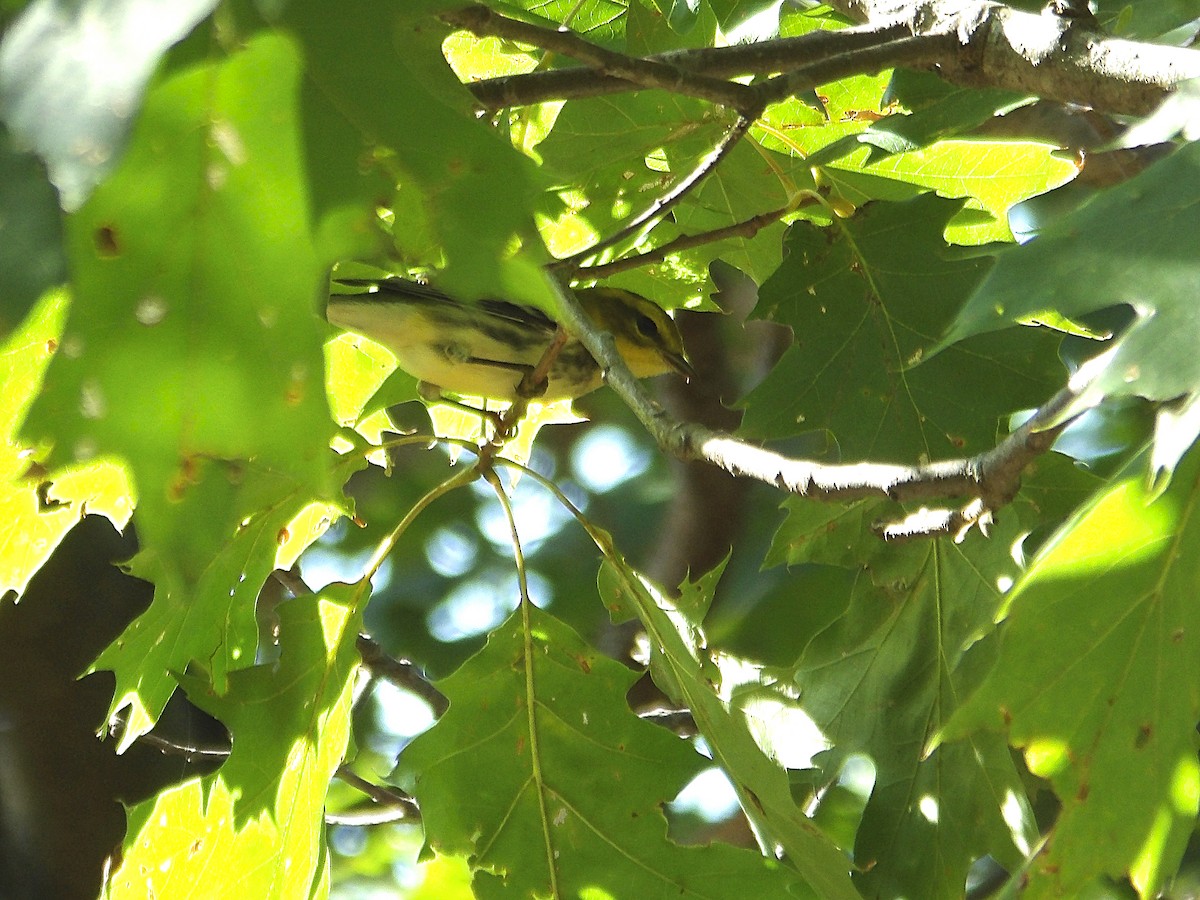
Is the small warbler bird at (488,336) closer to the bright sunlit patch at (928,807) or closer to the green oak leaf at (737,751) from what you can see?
the green oak leaf at (737,751)

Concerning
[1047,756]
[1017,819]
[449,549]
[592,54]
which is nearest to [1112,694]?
[1047,756]

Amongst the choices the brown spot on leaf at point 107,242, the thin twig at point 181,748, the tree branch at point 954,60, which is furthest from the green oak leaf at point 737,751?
the brown spot on leaf at point 107,242

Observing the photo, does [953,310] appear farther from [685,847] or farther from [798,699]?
[685,847]

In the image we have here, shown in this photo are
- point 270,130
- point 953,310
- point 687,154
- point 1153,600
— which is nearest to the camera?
point 270,130

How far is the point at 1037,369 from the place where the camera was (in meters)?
2.39

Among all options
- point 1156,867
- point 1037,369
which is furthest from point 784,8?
point 1156,867

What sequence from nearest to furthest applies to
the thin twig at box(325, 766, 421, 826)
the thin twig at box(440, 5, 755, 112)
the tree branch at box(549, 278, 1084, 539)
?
the tree branch at box(549, 278, 1084, 539) → the thin twig at box(440, 5, 755, 112) → the thin twig at box(325, 766, 421, 826)

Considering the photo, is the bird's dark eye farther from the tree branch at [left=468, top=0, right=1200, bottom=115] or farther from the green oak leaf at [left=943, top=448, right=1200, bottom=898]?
the green oak leaf at [left=943, top=448, right=1200, bottom=898]

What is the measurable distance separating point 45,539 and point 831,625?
151 cm

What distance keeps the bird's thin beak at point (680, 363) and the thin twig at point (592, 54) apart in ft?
6.73

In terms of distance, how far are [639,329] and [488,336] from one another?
18.0 inches

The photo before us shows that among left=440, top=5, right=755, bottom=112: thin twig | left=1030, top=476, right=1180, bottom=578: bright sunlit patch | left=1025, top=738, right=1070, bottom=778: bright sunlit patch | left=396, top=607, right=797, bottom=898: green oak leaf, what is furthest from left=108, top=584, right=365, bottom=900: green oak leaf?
left=1030, top=476, right=1180, bottom=578: bright sunlit patch

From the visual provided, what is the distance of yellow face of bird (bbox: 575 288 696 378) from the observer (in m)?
3.80

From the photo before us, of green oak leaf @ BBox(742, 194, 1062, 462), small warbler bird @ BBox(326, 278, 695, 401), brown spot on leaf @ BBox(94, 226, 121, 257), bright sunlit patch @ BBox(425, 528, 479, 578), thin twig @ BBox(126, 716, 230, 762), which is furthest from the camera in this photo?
bright sunlit patch @ BBox(425, 528, 479, 578)
